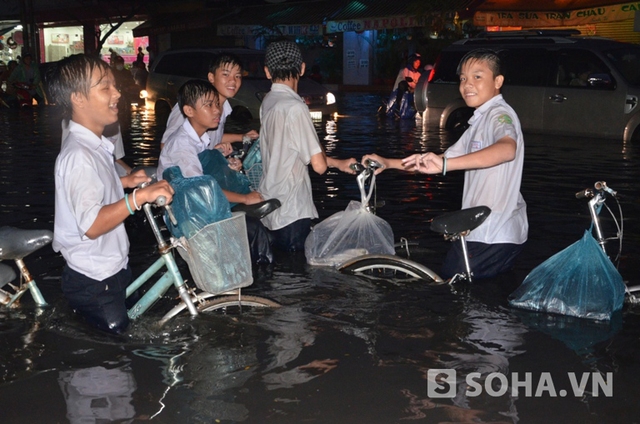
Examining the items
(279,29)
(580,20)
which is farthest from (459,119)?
(279,29)

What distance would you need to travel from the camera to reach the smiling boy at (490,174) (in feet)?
17.2

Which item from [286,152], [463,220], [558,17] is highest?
[558,17]

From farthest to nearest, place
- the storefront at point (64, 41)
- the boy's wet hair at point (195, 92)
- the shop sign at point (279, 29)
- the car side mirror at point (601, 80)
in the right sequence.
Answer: the storefront at point (64, 41), the shop sign at point (279, 29), the car side mirror at point (601, 80), the boy's wet hair at point (195, 92)

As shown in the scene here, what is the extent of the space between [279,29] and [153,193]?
3350cm

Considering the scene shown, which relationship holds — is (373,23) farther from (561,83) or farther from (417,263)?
(417,263)

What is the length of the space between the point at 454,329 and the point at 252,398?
1566mm

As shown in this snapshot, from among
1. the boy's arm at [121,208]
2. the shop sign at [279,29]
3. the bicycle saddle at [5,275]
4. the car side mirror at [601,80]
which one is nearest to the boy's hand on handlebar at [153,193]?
the boy's arm at [121,208]

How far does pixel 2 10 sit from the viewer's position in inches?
1816

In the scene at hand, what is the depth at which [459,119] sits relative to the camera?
56.7 ft

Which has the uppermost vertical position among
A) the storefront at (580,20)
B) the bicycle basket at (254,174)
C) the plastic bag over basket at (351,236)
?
the storefront at (580,20)

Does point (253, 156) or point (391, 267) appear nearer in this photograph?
point (391, 267)

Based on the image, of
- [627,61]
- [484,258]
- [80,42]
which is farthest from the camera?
[80,42]

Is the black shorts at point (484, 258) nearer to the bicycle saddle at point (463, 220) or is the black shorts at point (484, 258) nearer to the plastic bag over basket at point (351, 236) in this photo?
the bicycle saddle at point (463, 220)

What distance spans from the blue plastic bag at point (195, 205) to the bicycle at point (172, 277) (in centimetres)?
7
